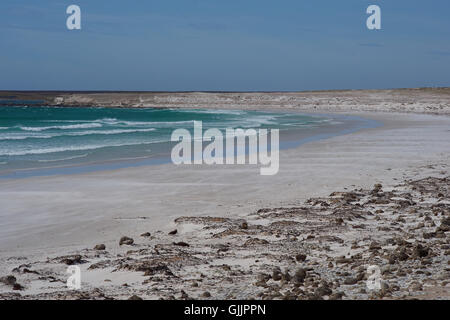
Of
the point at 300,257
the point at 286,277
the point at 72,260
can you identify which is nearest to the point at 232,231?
the point at 300,257

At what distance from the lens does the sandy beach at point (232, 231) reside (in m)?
6.28

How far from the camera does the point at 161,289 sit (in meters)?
6.24

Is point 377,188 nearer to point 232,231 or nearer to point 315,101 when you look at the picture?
point 232,231

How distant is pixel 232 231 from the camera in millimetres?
8945

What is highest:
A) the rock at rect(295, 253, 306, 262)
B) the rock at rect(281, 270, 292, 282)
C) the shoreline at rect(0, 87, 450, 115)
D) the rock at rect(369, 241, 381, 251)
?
the shoreline at rect(0, 87, 450, 115)

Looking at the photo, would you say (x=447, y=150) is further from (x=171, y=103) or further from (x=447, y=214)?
(x=171, y=103)

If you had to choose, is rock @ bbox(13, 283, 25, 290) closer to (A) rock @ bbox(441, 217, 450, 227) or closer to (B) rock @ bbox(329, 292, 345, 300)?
(B) rock @ bbox(329, 292, 345, 300)

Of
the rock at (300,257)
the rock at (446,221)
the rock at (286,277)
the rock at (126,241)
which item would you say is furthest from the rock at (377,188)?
the rock at (286,277)

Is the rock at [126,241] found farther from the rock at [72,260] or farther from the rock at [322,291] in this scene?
the rock at [322,291]

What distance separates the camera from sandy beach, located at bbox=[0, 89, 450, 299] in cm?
628

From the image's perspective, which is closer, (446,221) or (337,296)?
(337,296)

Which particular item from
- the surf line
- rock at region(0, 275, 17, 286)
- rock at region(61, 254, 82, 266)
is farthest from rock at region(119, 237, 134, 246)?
the surf line

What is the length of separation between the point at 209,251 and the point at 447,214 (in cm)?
397
